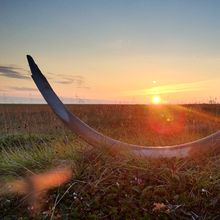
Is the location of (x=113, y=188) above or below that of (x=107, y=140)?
below

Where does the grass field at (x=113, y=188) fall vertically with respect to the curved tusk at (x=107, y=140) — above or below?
below

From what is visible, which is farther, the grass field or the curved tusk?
the curved tusk

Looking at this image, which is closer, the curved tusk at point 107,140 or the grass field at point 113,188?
the grass field at point 113,188

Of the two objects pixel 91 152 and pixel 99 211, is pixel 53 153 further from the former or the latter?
pixel 99 211

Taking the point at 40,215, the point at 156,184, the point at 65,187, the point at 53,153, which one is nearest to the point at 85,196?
the point at 65,187

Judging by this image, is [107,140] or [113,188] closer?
[113,188]

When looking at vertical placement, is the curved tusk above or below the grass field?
above

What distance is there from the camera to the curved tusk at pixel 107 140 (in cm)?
354

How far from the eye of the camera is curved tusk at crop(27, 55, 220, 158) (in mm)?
3535

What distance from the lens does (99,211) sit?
8.87 feet

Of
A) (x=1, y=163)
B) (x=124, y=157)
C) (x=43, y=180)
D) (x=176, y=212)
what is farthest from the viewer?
(x=1, y=163)

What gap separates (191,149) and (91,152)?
0.98 metres

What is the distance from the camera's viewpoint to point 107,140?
3584 millimetres

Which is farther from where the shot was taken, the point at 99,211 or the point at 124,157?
the point at 124,157
